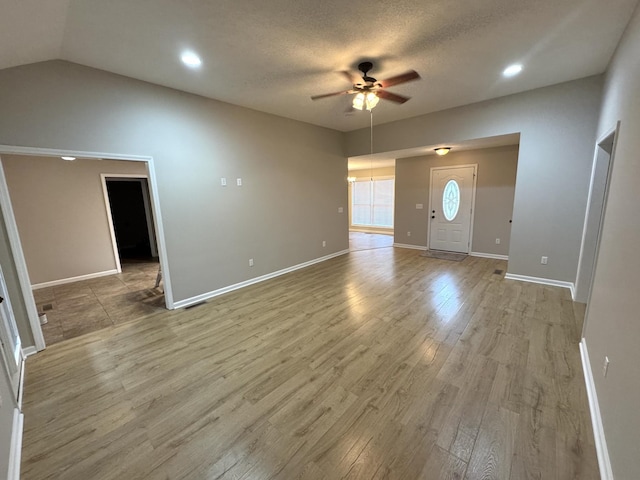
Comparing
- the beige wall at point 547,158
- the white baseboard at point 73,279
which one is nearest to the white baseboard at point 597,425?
the beige wall at point 547,158

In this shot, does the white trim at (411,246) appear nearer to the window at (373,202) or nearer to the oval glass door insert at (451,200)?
the oval glass door insert at (451,200)

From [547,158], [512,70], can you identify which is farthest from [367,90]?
[547,158]

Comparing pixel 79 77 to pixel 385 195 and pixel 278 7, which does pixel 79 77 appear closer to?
pixel 278 7

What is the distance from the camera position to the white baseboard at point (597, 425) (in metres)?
1.39

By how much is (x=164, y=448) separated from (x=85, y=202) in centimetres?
538

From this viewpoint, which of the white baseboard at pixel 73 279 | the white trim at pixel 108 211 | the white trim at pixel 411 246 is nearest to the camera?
the white baseboard at pixel 73 279

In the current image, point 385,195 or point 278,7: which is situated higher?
point 278,7

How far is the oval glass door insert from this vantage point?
20.7 feet

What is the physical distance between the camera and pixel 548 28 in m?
2.31

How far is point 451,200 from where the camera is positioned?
6.41m

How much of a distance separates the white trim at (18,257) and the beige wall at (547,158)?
5776 millimetres

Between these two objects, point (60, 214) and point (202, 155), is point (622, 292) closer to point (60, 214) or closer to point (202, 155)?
point (202, 155)

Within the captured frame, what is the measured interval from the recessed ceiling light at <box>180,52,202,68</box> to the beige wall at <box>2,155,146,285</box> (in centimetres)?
383

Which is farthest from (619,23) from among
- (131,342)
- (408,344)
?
(131,342)
